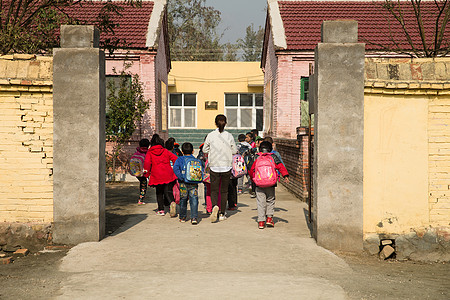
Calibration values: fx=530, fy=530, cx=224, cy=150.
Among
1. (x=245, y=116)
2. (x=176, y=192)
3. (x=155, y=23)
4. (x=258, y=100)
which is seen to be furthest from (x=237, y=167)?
(x=258, y=100)

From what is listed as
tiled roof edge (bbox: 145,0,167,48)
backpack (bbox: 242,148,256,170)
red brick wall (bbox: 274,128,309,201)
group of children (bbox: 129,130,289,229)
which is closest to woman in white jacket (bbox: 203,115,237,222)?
group of children (bbox: 129,130,289,229)

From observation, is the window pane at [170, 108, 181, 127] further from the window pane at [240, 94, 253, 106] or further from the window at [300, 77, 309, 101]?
the window at [300, 77, 309, 101]

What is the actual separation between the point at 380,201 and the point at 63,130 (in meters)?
4.91

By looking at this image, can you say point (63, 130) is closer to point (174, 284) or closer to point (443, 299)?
point (174, 284)

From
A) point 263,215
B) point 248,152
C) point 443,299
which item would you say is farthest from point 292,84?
point 443,299

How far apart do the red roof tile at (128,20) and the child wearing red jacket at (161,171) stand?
772 centimetres

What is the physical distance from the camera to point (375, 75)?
8.02m

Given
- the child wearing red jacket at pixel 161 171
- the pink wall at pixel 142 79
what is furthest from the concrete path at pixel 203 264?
the pink wall at pixel 142 79

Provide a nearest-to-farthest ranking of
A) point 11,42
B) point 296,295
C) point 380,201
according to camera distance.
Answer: point 296,295, point 380,201, point 11,42

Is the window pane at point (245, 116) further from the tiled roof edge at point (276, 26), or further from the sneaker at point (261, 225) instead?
the sneaker at point (261, 225)

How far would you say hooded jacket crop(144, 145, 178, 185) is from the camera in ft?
34.8

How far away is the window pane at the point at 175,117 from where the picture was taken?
31.7 metres

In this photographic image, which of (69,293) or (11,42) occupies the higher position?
(11,42)

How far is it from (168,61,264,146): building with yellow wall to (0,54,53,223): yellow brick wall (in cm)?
2322
